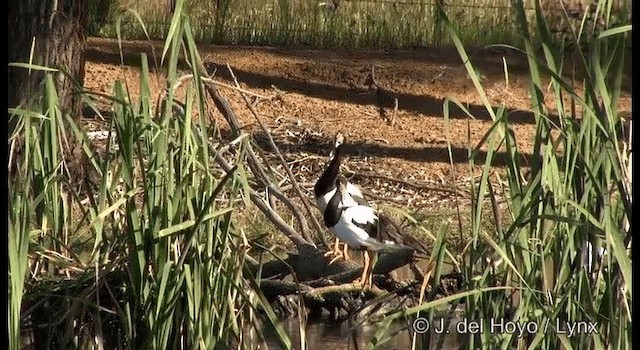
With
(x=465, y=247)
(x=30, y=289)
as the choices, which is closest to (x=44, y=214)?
(x=30, y=289)

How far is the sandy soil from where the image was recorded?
650cm

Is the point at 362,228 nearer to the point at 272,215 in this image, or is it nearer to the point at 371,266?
the point at 371,266

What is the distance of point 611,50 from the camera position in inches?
102

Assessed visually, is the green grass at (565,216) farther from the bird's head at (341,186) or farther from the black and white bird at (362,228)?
the bird's head at (341,186)

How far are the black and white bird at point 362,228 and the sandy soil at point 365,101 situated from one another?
5.58 ft

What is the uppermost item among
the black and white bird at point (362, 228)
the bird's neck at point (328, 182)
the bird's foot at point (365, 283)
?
the bird's neck at point (328, 182)

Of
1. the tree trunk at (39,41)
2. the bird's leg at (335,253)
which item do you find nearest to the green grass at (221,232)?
the bird's leg at (335,253)

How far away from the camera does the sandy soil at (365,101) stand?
650cm

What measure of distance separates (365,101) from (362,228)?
312 centimetres

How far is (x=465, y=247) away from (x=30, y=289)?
3.41ft

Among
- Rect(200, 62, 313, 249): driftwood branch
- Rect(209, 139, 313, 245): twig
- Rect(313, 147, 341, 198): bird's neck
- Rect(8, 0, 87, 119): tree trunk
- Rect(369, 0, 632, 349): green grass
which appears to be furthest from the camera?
Rect(8, 0, 87, 119): tree trunk

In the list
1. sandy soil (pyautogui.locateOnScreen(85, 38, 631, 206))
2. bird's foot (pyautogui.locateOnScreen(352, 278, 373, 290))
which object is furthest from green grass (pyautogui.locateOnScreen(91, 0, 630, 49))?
bird's foot (pyautogui.locateOnScreen(352, 278, 373, 290))

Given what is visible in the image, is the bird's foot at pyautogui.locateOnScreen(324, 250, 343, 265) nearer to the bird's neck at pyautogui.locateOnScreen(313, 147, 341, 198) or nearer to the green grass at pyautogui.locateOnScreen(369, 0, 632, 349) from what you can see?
the bird's neck at pyautogui.locateOnScreen(313, 147, 341, 198)

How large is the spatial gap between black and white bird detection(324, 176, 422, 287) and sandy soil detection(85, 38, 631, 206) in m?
1.70
